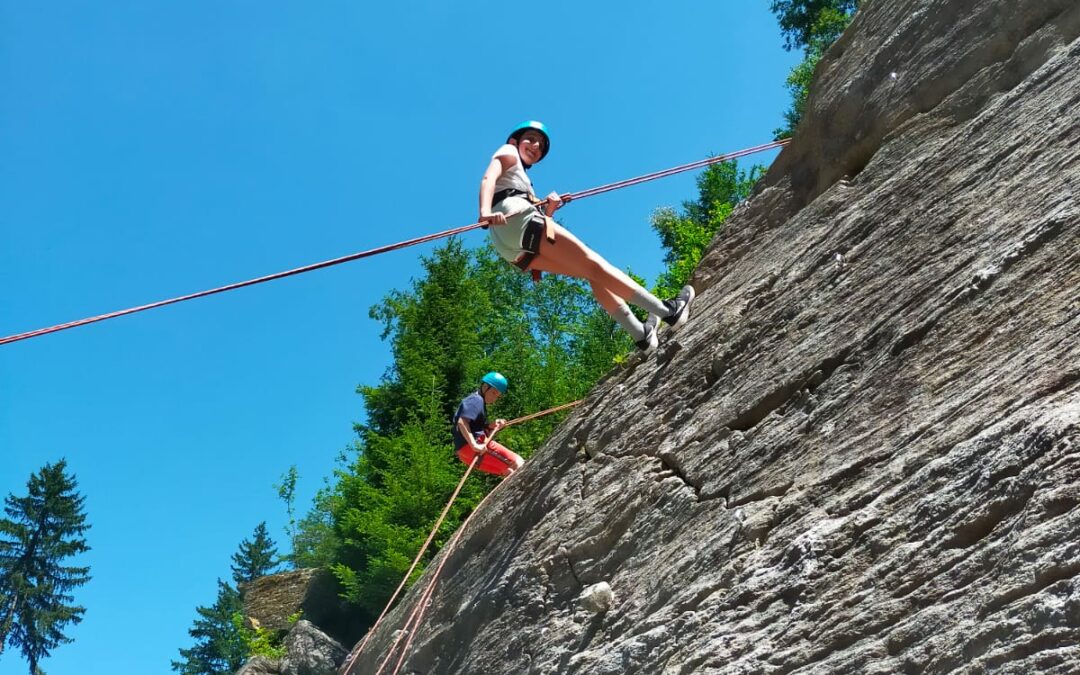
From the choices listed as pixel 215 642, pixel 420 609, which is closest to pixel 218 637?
pixel 215 642

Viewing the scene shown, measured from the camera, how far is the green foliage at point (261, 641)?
20.7 metres

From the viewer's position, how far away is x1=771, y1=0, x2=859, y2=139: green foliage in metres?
30.5

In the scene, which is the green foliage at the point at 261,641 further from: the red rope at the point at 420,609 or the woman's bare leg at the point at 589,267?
the woman's bare leg at the point at 589,267

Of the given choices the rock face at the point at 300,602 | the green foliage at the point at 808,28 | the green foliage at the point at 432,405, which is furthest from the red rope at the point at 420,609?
the green foliage at the point at 808,28

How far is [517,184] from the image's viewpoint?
8.99 meters

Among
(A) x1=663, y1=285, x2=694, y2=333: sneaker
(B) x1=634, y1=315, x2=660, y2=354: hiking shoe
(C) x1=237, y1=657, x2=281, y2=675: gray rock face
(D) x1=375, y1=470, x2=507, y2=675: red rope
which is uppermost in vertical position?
(A) x1=663, y1=285, x2=694, y2=333: sneaker

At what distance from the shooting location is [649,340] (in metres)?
8.97

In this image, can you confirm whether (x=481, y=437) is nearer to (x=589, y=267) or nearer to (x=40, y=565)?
(x=589, y=267)

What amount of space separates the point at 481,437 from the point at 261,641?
12.3 m

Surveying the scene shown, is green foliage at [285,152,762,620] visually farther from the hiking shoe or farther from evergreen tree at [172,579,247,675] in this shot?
evergreen tree at [172,579,247,675]

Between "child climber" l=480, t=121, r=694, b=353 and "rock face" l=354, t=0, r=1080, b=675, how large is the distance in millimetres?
387

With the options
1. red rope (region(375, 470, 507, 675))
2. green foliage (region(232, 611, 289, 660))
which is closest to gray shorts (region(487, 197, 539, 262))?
red rope (region(375, 470, 507, 675))

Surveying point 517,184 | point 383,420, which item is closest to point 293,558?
point 383,420

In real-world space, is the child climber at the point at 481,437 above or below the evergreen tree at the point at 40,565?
below
